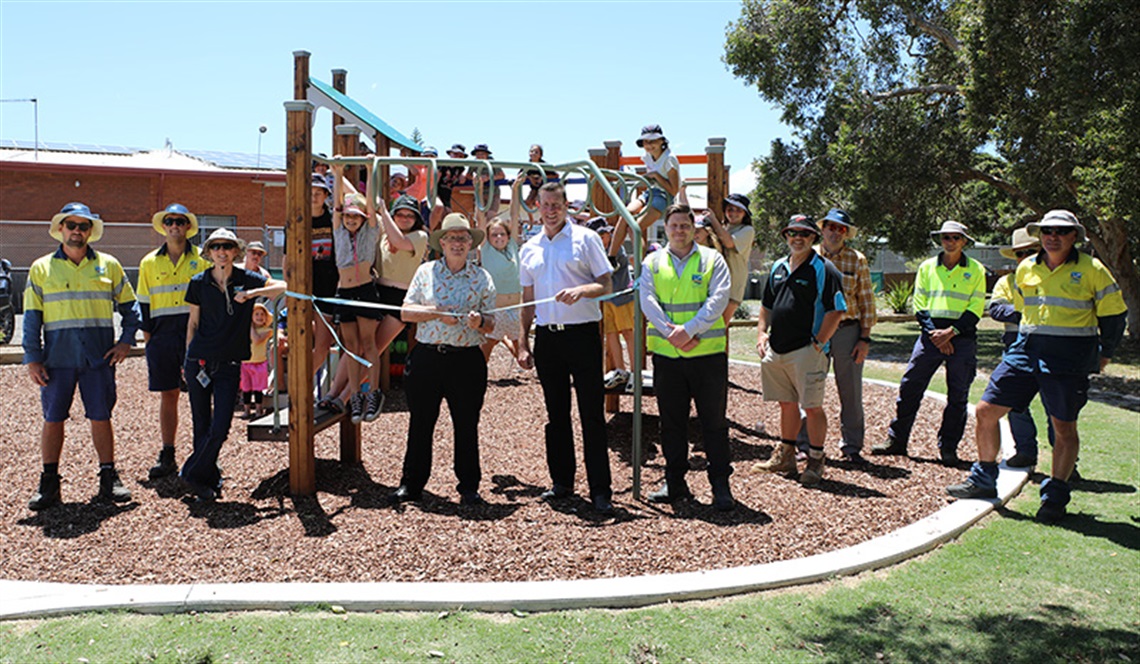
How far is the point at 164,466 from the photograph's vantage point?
22.7ft

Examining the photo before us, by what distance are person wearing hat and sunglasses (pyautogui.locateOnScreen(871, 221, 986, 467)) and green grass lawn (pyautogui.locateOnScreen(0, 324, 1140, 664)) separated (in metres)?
2.68

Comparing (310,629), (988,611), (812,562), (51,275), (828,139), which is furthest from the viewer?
(828,139)

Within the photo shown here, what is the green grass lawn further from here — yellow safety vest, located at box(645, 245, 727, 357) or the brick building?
the brick building

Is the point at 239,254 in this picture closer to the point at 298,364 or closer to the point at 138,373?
the point at 298,364

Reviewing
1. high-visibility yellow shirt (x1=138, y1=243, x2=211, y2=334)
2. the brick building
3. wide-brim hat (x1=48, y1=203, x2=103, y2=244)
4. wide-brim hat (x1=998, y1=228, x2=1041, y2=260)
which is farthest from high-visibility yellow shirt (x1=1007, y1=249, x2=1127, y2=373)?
the brick building

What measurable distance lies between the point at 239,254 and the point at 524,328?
81.1 inches

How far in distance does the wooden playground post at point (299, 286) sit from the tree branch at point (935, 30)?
51.3 feet

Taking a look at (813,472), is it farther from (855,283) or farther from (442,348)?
(442,348)

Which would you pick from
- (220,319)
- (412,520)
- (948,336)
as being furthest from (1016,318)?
(220,319)

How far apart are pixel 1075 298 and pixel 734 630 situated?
357 cm

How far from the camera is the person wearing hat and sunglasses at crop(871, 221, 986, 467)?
768 centimetres

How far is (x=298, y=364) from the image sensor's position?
6.15 m

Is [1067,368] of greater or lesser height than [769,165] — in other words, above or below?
below

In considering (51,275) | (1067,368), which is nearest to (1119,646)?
(1067,368)
